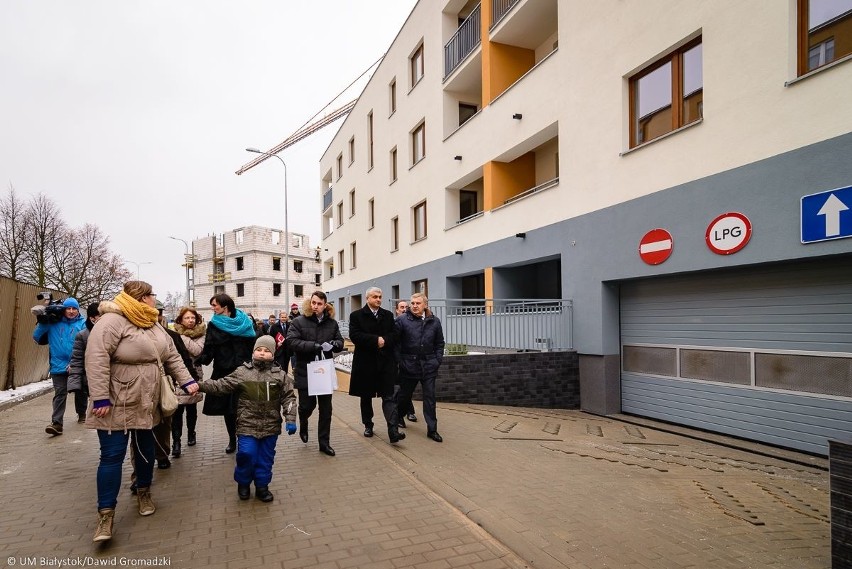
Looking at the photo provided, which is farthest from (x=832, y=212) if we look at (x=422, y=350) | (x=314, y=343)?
(x=314, y=343)

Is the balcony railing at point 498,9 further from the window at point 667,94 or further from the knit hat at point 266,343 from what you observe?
the knit hat at point 266,343

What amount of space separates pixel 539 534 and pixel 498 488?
3.35 feet

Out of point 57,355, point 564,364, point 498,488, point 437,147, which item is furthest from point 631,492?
point 437,147

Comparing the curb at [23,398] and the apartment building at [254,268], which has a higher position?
the apartment building at [254,268]

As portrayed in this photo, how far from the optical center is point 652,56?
8.15m

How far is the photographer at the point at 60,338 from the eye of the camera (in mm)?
7066

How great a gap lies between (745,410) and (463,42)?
40.9ft

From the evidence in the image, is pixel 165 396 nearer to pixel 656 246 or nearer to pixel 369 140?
pixel 656 246

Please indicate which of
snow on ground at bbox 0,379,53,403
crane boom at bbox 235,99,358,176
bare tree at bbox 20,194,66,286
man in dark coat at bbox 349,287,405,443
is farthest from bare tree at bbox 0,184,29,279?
crane boom at bbox 235,99,358,176

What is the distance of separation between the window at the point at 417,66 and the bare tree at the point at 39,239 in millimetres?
20930

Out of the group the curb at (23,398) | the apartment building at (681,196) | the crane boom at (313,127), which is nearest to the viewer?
the apartment building at (681,196)

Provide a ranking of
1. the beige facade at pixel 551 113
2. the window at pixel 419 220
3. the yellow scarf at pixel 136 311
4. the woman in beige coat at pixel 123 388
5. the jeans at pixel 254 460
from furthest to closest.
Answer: the window at pixel 419 220, the beige facade at pixel 551 113, the jeans at pixel 254 460, the yellow scarf at pixel 136 311, the woman in beige coat at pixel 123 388

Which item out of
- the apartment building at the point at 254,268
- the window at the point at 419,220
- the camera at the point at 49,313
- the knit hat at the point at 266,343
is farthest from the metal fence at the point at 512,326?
the apartment building at the point at 254,268

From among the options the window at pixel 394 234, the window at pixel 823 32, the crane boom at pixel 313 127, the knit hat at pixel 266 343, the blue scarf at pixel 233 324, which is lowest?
the knit hat at pixel 266 343
